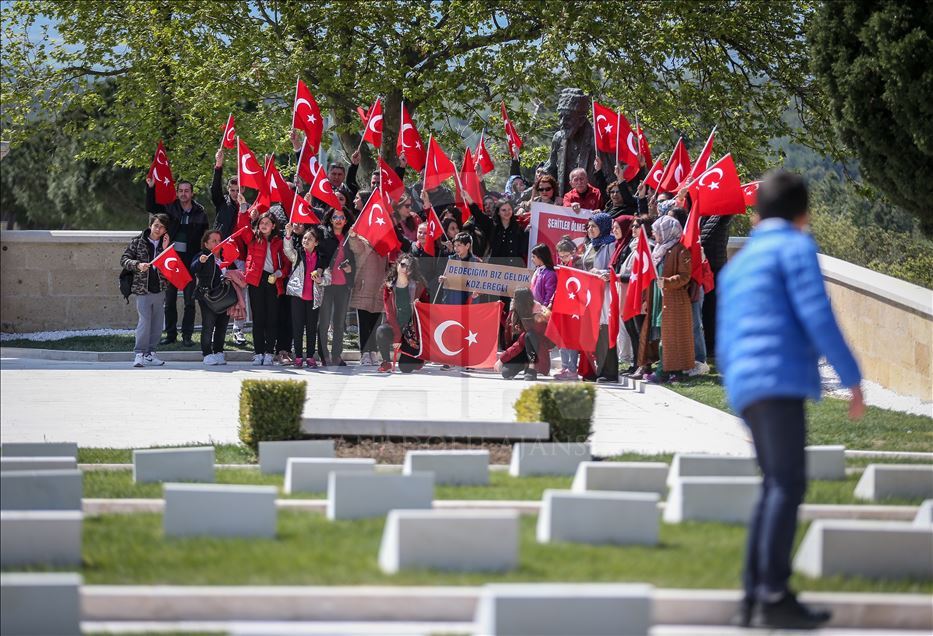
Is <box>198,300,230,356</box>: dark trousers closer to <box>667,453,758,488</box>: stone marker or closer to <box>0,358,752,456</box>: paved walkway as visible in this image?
<box>0,358,752,456</box>: paved walkway

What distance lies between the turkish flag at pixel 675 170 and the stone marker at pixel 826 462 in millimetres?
8552

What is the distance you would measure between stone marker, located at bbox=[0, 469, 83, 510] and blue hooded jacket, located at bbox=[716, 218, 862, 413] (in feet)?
13.0

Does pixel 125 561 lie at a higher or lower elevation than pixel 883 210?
lower

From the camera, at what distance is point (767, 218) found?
5.88 m

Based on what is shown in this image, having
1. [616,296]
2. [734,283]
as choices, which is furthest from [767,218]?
[616,296]

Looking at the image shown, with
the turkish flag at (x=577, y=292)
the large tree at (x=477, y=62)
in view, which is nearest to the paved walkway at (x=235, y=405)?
the turkish flag at (x=577, y=292)

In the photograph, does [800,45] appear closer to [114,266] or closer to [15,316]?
[114,266]

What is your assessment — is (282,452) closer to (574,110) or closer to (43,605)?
(43,605)

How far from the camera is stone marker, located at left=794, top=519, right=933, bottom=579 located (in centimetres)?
637

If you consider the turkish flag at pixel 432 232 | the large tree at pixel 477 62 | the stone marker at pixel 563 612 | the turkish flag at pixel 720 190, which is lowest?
the stone marker at pixel 563 612

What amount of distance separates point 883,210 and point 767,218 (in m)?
34.5

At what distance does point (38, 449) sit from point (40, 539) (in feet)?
9.67

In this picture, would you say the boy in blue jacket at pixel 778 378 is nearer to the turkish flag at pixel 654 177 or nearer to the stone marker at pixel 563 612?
the stone marker at pixel 563 612

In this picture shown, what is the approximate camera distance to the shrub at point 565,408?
10.7 m
